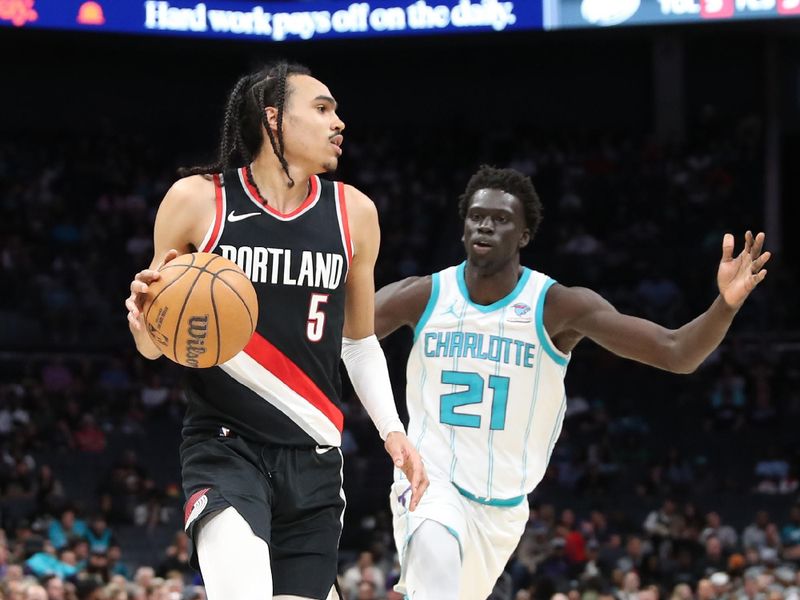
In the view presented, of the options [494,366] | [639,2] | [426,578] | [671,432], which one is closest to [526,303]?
[494,366]

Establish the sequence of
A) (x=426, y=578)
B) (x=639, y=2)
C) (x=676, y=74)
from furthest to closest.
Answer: (x=676, y=74) < (x=639, y=2) < (x=426, y=578)

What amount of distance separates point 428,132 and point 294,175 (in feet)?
58.1

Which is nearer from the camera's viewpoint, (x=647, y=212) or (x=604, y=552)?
(x=604, y=552)

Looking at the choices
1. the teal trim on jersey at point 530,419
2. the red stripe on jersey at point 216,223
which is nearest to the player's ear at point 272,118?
the red stripe on jersey at point 216,223

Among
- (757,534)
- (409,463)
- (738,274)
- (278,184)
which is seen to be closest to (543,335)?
(738,274)

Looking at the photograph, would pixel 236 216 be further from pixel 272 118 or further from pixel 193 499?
pixel 193 499

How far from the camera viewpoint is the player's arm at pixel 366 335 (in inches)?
167

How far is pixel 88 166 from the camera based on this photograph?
2019 cm

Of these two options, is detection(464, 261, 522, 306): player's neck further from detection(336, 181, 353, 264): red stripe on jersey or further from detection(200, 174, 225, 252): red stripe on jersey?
detection(200, 174, 225, 252): red stripe on jersey

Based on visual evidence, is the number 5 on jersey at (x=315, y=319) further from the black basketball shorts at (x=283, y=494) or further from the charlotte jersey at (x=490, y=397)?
the charlotte jersey at (x=490, y=397)

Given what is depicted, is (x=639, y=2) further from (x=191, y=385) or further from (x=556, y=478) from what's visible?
(x=191, y=385)

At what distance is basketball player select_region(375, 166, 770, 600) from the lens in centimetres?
551

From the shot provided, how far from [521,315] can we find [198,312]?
2.36m

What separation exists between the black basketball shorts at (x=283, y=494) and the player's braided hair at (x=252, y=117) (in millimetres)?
863
